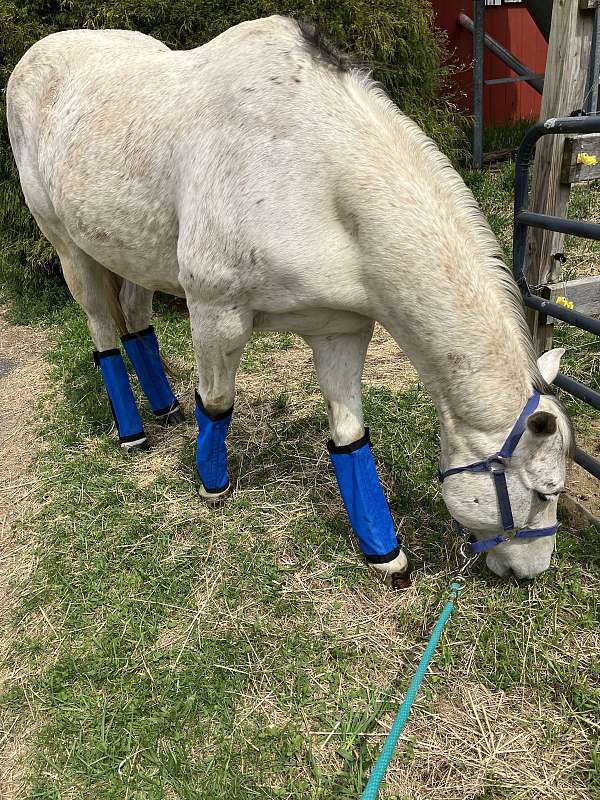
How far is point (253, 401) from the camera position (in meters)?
4.20

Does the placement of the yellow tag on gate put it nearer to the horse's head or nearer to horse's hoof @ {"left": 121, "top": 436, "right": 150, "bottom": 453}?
the horse's head

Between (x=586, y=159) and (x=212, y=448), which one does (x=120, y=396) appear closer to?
(x=212, y=448)

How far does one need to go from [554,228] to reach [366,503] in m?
1.36

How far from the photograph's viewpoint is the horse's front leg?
8.22 feet

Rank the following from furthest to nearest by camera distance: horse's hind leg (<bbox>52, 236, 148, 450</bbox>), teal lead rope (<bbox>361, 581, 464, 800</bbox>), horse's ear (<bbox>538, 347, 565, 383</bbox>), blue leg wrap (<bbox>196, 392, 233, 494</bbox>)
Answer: horse's hind leg (<bbox>52, 236, 148, 450</bbox>) → blue leg wrap (<bbox>196, 392, 233, 494</bbox>) → horse's ear (<bbox>538, 347, 565, 383</bbox>) → teal lead rope (<bbox>361, 581, 464, 800</bbox>)

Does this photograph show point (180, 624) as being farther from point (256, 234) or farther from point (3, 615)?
point (256, 234)

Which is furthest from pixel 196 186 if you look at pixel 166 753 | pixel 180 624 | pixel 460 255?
pixel 166 753

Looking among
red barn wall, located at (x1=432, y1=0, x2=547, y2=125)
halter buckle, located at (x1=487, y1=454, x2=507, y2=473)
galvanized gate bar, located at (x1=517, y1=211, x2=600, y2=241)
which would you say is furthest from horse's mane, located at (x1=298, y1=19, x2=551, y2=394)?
red barn wall, located at (x1=432, y1=0, x2=547, y2=125)

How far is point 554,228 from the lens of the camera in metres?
2.54

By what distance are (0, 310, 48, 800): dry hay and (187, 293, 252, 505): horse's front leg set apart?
3.26 feet

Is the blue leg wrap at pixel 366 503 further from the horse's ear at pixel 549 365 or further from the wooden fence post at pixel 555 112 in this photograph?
the wooden fence post at pixel 555 112

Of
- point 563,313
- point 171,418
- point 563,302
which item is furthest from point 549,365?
point 171,418

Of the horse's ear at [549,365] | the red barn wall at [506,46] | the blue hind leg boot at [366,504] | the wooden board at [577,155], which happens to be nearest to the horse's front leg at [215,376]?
the blue hind leg boot at [366,504]

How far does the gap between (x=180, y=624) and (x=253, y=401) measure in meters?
1.85
